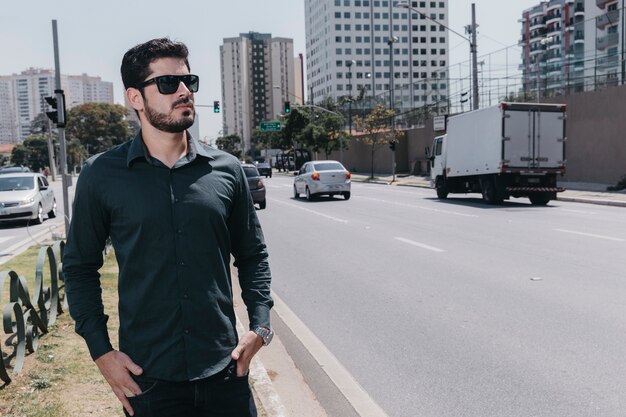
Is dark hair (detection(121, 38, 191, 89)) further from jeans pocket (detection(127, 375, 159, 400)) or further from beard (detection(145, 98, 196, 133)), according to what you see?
jeans pocket (detection(127, 375, 159, 400))

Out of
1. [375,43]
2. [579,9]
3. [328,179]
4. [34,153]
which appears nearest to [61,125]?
[328,179]

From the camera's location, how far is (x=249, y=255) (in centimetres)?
279

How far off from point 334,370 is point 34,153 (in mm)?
118118

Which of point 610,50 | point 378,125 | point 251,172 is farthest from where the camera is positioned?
point 378,125

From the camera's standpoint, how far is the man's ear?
261cm

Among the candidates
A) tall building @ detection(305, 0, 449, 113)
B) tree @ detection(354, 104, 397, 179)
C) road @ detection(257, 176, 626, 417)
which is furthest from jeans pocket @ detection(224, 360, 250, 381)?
tall building @ detection(305, 0, 449, 113)

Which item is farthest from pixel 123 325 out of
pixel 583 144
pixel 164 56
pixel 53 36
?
pixel 583 144

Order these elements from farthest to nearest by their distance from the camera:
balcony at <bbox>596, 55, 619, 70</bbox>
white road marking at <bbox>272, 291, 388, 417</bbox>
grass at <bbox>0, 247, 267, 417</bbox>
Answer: balcony at <bbox>596, 55, 619, 70</bbox> → white road marking at <bbox>272, 291, 388, 417</bbox> → grass at <bbox>0, 247, 267, 417</bbox>

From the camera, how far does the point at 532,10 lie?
423 feet

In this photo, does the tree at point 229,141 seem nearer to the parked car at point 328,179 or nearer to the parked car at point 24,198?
the parked car at point 328,179

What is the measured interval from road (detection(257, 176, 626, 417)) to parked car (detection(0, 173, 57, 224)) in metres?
9.96

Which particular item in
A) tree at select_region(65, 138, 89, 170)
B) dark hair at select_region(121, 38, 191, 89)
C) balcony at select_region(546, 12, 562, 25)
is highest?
balcony at select_region(546, 12, 562, 25)

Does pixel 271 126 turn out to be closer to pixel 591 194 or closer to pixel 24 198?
pixel 591 194

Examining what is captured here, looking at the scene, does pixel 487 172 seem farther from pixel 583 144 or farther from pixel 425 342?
pixel 425 342
